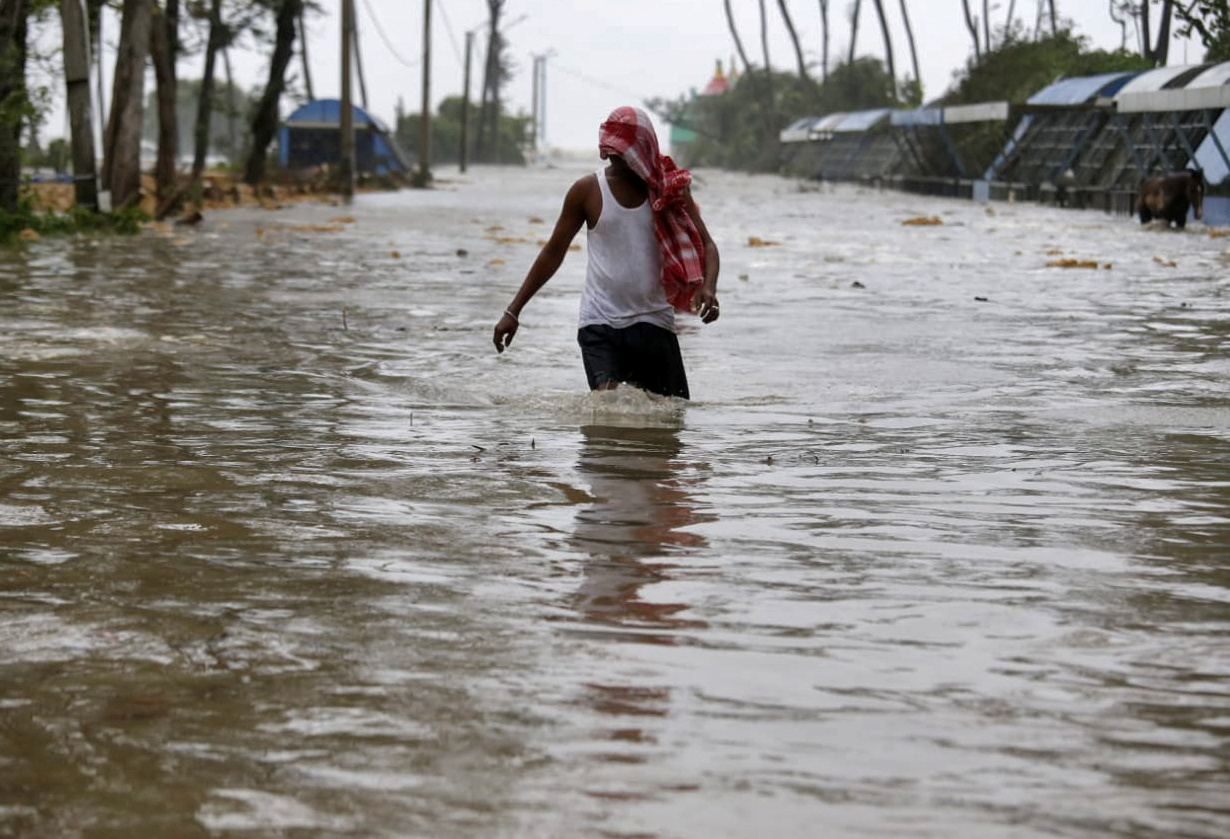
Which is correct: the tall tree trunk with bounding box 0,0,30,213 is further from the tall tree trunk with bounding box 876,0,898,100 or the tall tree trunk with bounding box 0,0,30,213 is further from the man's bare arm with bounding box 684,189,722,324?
the tall tree trunk with bounding box 876,0,898,100

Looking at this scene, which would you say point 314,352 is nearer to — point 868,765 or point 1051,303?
point 1051,303

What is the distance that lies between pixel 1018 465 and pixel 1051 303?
28.1 feet

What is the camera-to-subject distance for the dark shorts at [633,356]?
8.32m

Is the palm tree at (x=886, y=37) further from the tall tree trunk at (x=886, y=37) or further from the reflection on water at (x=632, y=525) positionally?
the reflection on water at (x=632, y=525)

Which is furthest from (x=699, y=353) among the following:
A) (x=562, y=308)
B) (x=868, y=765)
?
(x=868, y=765)

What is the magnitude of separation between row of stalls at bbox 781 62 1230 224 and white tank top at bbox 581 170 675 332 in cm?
2433

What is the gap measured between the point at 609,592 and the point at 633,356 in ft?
11.4

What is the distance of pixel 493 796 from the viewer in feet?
11.0

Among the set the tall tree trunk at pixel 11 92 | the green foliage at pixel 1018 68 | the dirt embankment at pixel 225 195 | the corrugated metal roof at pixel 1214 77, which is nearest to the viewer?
the tall tree trunk at pixel 11 92

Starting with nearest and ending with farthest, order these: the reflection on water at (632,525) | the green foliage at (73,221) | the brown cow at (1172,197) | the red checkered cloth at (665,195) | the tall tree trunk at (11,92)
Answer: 1. the reflection on water at (632,525)
2. the red checkered cloth at (665,195)
3. the tall tree trunk at (11,92)
4. the green foliage at (73,221)
5. the brown cow at (1172,197)

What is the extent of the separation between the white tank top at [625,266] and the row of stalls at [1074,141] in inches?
958

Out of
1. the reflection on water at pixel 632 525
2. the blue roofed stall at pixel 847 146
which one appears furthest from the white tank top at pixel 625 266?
the blue roofed stall at pixel 847 146

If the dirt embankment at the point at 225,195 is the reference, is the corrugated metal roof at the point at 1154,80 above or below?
above

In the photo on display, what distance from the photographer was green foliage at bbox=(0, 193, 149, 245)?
22656 mm
